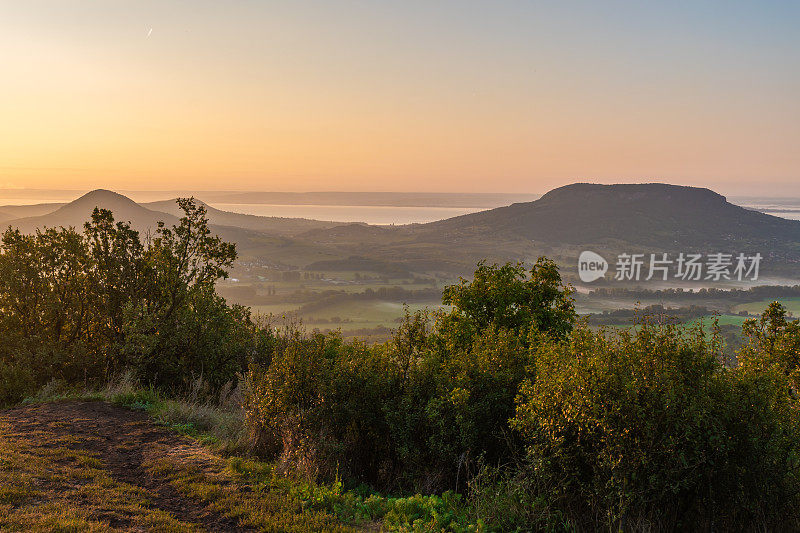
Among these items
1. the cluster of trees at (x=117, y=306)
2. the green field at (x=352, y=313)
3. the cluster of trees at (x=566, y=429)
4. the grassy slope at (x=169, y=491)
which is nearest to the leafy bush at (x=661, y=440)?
the cluster of trees at (x=566, y=429)

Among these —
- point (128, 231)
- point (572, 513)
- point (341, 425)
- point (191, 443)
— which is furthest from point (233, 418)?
point (128, 231)

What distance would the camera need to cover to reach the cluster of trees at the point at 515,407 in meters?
7.71

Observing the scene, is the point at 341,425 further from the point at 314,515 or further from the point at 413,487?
the point at 314,515

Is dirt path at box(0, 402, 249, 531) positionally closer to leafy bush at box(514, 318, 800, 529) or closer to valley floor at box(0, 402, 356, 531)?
valley floor at box(0, 402, 356, 531)

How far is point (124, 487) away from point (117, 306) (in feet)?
37.2

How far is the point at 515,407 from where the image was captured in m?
10.1

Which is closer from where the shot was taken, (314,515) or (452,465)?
(314,515)

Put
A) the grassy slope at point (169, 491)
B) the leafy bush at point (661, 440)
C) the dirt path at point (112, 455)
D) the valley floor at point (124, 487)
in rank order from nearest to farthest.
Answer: the valley floor at point (124, 487)
the grassy slope at point (169, 491)
the dirt path at point (112, 455)
the leafy bush at point (661, 440)

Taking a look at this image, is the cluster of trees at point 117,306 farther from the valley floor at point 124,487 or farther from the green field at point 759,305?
the green field at point 759,305

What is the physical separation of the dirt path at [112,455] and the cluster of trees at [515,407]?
6.16 ft

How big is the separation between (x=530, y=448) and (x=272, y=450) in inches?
204

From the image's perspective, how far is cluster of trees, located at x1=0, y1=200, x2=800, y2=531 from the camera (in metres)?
7.71

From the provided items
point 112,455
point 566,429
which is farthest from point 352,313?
point 566,429

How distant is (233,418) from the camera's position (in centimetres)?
1202
